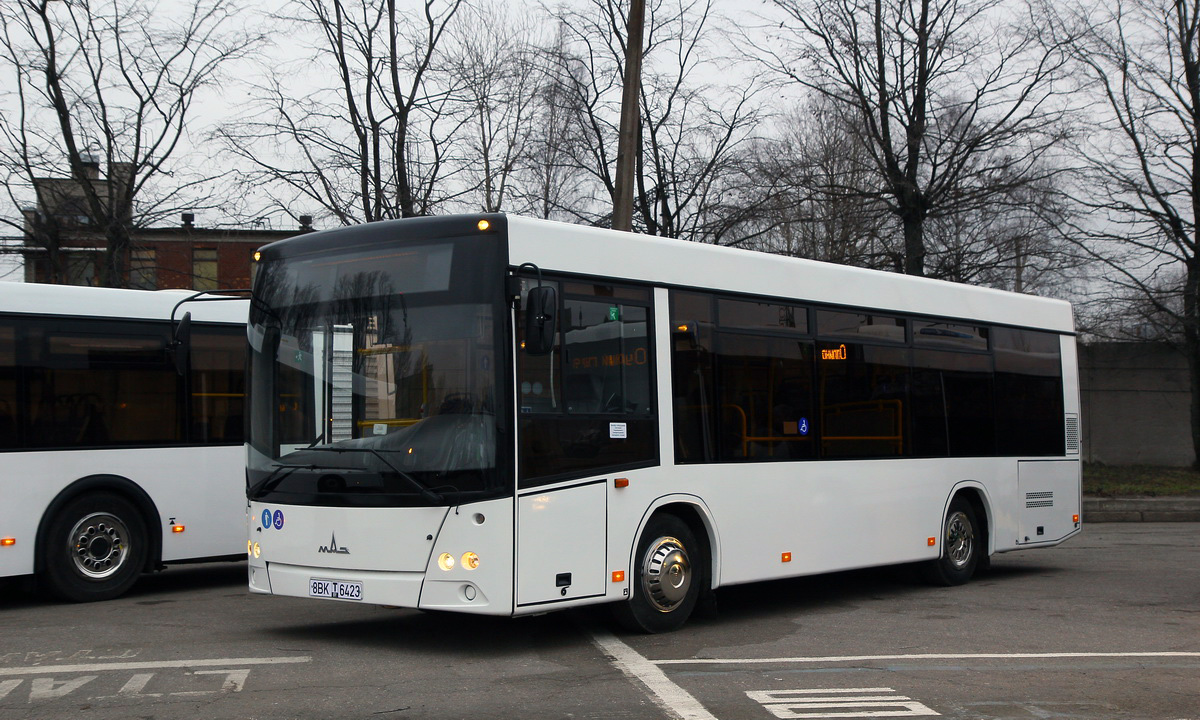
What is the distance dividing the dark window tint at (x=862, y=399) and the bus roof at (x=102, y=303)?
558 centimetres

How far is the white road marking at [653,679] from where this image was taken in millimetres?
6695

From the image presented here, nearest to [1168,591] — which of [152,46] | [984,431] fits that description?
[984,431]

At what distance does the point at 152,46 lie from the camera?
69.0 ft

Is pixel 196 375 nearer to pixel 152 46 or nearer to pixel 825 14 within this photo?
pixel 152 46

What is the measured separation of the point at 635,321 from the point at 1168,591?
7.07 metres

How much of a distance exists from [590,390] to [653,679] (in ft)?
7.43

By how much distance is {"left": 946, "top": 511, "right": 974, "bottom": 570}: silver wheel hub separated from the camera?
42.8 ft

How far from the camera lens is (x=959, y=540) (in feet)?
43.3

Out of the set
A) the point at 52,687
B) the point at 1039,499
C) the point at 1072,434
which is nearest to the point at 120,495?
the point at 52,687

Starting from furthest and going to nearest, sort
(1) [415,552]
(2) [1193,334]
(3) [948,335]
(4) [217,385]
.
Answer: (2) [1193,334], (3) [948,335], (4) [217,385], (1) [415,552]

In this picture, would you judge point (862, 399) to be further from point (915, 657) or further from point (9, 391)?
point (9, 391)

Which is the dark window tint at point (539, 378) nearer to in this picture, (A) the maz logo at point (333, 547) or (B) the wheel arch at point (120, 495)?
(A) the maz logo at point (333, 547)

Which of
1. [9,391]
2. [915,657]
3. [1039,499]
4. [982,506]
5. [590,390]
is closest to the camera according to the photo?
[915,657]

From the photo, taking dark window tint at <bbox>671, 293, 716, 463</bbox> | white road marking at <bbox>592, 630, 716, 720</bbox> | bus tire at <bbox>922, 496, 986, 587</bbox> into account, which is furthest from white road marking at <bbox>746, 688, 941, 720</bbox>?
bus tire at <bbox>922, 496, 986, 587</bbox>
